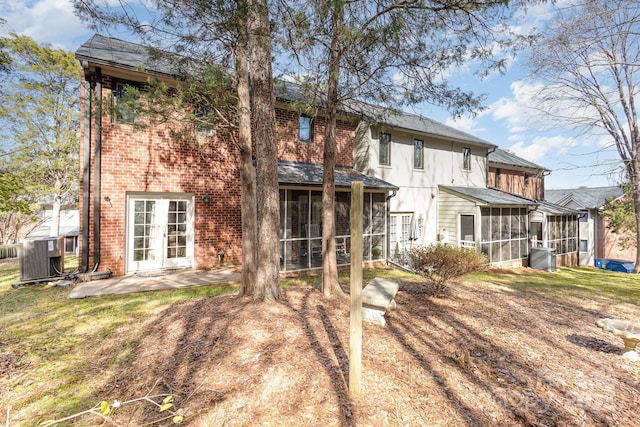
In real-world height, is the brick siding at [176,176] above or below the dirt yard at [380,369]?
above

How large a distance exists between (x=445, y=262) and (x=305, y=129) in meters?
7.58

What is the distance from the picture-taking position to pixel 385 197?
11.6m

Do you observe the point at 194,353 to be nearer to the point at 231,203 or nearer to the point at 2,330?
the point at 2,330

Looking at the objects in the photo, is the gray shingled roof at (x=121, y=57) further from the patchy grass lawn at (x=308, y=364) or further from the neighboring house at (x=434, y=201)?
the neighboring house at (x=434, y=201)

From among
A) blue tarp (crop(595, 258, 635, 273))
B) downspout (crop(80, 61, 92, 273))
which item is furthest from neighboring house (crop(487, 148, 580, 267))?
downspout (crop(80, 61, 92, 273))

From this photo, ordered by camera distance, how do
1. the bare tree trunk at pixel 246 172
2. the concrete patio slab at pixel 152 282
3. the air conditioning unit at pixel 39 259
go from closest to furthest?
the bare tree trunk at pixel 246 172 → the concrete patio slab at pixel 152 282 → the air conditioning unit at pixel 39 259

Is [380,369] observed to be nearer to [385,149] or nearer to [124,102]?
[124,102]

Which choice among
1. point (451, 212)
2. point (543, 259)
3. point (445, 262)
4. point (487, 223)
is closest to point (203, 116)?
point (445, 262)

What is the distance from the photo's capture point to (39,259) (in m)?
7.80

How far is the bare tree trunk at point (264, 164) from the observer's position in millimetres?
5238

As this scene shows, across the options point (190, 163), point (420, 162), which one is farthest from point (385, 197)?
point (190, 163)

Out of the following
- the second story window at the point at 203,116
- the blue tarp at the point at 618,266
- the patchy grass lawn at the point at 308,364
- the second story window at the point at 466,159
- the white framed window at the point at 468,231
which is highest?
the second story window at the point at 466,159

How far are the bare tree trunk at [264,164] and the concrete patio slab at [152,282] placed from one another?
3.12m

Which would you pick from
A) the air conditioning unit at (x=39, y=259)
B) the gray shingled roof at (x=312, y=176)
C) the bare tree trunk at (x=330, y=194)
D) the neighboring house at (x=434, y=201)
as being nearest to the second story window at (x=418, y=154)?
the neighboring house at (x=434, y=201)
